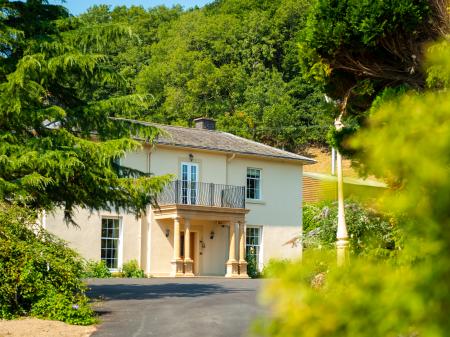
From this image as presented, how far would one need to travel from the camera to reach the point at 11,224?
13.6m

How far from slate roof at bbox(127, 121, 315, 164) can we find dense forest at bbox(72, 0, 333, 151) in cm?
2082

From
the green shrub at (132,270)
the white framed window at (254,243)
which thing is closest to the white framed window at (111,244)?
the green shrub at (132,270)

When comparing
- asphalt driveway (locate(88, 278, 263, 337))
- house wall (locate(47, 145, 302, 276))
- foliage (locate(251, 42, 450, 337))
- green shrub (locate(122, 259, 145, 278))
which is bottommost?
asphalt driveway (locate(88, 278, 263, 337))

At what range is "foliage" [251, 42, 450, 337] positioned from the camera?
59.9 inches

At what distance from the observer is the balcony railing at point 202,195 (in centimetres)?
3075

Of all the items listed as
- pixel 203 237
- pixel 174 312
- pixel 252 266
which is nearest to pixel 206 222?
pixel 203 237

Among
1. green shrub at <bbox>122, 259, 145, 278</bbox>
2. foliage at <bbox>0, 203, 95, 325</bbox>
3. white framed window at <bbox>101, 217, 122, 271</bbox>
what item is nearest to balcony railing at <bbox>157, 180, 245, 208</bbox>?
white framed window at <bbox>101, 217, 122, 271</bbox>

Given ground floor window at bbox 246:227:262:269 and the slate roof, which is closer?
the slate roof

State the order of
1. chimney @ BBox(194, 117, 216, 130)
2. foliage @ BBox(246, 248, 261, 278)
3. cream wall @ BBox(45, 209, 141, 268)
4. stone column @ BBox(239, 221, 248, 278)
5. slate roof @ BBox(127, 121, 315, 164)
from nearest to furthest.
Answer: cream wall @ BBox(45, 209, 141, 268) → stone column @ BBox(239, 221, 248, 278) → slate roof @ BBox(127, 121, 315, 164) → foliage @ BBox(246, 248, 261, 278) → chimney @ BBox(194, 117, 216, 130)

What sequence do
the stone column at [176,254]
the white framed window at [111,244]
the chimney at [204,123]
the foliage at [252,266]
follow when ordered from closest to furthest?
the white framed window at [111,244]
the stone column at [176,254]
the foliage at [252,266]
the chimney at [204,123]

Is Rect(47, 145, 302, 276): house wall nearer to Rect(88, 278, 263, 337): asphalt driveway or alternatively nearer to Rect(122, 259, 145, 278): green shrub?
Rect(122, 259, 145, 278): green shrub

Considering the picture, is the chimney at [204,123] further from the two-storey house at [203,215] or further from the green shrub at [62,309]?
the green shrub at [62,309]

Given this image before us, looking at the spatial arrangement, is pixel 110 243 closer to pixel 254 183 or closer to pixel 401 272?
pixel 254 183

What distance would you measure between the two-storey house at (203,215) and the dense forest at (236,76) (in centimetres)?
2209
